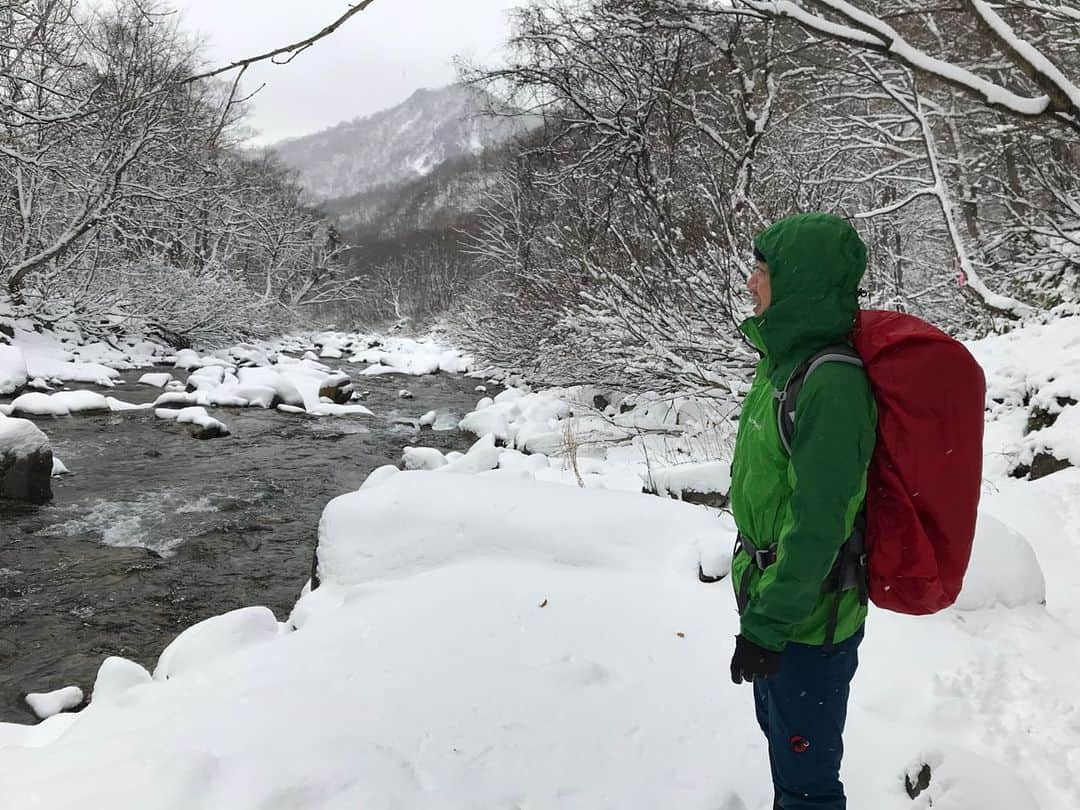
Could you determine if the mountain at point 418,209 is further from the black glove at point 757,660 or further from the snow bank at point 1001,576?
the black glove at point 757,660

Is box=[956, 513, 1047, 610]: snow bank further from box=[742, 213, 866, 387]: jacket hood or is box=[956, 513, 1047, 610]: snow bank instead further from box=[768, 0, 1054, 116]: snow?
box=[742, 213, 866, 387]: jacket hood

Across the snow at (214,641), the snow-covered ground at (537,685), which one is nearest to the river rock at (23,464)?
the snow-covered ground at (537,685)

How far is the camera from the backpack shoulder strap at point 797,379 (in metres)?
1.48

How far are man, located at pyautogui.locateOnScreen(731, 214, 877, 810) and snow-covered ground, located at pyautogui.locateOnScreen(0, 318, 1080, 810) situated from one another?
628 millimetres

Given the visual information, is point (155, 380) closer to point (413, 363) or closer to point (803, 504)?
point (413, 363)

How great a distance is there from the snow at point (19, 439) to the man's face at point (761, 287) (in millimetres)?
8225

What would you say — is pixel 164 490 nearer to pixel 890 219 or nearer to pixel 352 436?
pixel 352 436

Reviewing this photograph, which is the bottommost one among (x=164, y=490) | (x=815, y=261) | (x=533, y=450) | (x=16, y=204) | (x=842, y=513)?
(x=533, y=450)

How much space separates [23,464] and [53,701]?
14.6 feet

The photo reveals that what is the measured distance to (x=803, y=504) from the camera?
1.45 metres

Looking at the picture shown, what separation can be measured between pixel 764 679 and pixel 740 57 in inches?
345

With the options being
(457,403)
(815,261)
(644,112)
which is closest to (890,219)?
(644,112)

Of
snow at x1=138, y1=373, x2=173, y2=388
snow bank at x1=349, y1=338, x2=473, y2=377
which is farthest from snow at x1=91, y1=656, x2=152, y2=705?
snow bank at x1=349, y1=338, x2=473, y2=377

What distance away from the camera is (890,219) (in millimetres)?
11453
